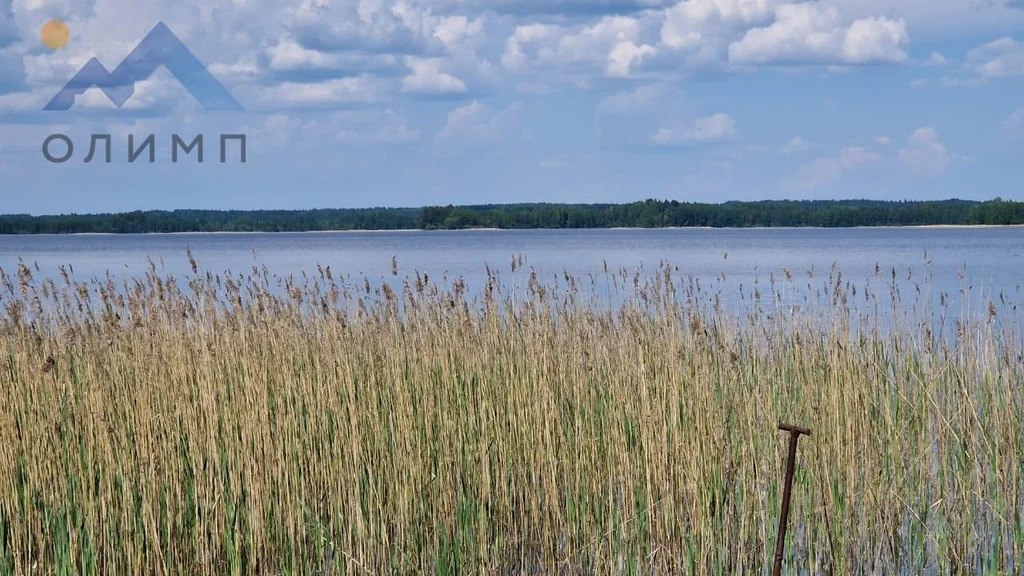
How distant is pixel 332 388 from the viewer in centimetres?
513

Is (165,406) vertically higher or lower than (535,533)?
higher

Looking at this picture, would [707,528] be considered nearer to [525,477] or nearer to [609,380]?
[525,477]

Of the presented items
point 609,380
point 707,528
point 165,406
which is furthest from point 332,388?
point 707,528

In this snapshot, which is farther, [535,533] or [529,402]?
[529,402]

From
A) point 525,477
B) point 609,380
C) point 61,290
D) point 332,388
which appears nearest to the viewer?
point 525,477

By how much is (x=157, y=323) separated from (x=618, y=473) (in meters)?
3.56

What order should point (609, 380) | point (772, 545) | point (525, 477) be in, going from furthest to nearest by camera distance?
point (609, 380) < point (525, 477) < point (772, 545)

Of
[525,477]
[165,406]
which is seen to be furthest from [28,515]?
[525,477]

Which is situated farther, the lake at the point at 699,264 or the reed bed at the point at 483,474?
the lake at the point at 699,264

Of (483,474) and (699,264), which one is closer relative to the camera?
(483,474)

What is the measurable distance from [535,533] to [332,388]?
49.0 inches

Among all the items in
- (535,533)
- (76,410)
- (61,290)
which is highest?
(61,290)

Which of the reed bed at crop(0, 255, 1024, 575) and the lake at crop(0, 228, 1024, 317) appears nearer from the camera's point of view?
the reed bed at crop(0, 255, 1024, 575)

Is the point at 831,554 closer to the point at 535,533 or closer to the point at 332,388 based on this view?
the point at 535,533
